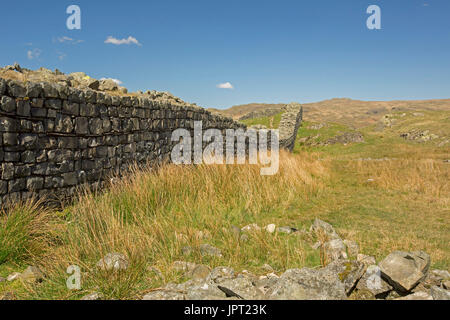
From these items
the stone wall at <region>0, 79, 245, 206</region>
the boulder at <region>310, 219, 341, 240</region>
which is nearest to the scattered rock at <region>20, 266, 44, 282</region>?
the stone wall at <region>0, 79, 245, 206</region>

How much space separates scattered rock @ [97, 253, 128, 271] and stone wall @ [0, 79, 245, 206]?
2.37m

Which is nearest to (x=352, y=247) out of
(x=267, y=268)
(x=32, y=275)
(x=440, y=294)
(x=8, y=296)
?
(x=267, y=268)

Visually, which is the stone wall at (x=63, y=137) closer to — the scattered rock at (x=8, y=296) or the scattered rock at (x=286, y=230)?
the scattered rock at (x=8, y=296)

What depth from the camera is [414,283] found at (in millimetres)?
2830

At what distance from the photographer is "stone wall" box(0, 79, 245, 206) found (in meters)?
4.55

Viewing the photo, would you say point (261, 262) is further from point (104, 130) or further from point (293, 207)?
point (104, 130)

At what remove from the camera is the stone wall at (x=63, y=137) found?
4551 millimetres

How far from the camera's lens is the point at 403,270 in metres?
2.91

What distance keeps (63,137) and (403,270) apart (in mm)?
5162

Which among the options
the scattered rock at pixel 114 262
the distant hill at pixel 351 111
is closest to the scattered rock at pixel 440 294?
the scattered rock at pixel 114 262

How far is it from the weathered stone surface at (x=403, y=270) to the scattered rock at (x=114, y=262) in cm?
243

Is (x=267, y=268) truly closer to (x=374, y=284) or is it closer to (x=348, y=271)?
(x=348, y=271)

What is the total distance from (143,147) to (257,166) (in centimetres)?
278
